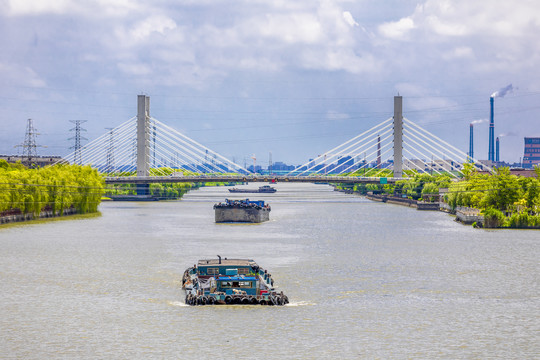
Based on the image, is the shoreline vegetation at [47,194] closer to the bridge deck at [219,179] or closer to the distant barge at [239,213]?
the bridge deck at [219,179]

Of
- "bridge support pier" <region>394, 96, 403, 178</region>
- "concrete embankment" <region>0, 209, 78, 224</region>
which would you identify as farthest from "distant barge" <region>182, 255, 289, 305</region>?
"bridge support pier" <region>394, 96, 403, 178</region>

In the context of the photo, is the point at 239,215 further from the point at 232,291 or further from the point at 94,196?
the point at 232,291

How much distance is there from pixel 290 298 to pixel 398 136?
98.2 meters

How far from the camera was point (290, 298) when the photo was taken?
121 ft

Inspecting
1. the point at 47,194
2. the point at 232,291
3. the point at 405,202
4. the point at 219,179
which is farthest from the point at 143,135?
the point at 232,291

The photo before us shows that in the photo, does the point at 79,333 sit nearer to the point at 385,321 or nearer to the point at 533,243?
the point at 385,321

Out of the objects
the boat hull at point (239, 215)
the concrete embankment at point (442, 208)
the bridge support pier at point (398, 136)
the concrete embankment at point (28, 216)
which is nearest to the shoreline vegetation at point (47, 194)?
the concrete embankment at point (28, 216)

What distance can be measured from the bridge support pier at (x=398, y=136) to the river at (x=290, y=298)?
63.7m

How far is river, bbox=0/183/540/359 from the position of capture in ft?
94.2

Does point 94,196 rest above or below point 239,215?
above

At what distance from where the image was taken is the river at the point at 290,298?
28703mm

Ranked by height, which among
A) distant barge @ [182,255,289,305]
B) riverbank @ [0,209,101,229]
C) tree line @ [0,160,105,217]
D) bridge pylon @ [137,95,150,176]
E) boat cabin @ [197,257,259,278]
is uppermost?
bridge pylon @ [137,95,150,176]

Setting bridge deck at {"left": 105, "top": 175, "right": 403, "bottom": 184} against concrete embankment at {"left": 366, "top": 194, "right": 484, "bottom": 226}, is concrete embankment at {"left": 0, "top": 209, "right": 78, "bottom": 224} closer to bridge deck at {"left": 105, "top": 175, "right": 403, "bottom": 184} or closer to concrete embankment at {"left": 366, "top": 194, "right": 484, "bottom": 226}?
bridge deck at {"left": 105, "top": 175, "right": 403, "bottom": 184}

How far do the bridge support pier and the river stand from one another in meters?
63.7
